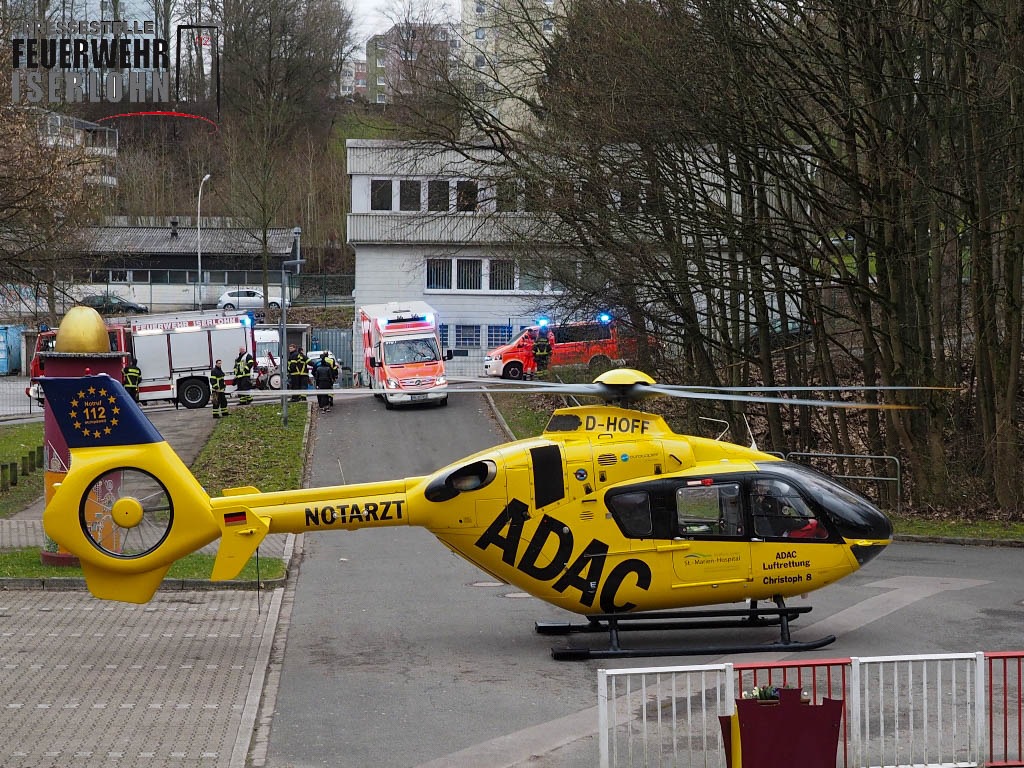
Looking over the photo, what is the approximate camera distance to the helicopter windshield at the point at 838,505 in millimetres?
13289

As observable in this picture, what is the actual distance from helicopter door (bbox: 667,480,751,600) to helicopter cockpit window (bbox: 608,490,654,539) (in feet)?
1.03

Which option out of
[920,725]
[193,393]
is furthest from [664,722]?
[193,393]

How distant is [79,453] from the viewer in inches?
495

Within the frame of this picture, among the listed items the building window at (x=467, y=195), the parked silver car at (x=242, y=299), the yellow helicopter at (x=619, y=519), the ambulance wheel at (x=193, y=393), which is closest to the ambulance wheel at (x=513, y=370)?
the building window at (x=467, y=195)

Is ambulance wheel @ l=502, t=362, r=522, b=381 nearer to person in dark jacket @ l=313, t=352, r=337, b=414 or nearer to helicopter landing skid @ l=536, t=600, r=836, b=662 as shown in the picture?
person in dark jacket @ l=313, t=352, r=337, b=414

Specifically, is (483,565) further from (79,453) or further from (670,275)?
(670,275)

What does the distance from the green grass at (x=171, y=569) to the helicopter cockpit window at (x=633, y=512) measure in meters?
6.06

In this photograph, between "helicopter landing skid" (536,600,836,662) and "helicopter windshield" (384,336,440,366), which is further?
"helicopter windshield" (384,336,440,366)

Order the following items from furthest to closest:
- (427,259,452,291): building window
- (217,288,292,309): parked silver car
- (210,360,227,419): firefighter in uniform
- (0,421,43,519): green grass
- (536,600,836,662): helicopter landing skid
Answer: (217,288,292,309): parked silver car
(427,259,452,291): building window
(210,360,227,419): firefighter in uniform
(0,421,43,519): green grass
(536,600,836,662): helicopter landing skid

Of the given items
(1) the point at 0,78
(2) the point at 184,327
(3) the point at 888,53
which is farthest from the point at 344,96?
(3) the point at 888,53

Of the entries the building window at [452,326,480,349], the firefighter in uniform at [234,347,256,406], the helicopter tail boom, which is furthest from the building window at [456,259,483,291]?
the helicopter tail boom

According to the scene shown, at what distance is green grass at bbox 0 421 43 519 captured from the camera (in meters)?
23.6

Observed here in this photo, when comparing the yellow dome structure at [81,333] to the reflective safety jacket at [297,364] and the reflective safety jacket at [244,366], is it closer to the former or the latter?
the reflective safety jacket at [244,366]

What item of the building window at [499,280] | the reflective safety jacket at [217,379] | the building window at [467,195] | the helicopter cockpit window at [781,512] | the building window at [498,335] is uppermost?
the building window at [467,195]
